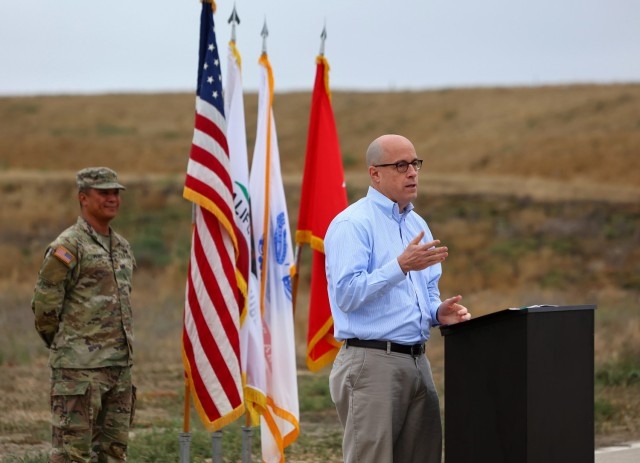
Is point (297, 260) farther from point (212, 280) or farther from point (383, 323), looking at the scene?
point (383, 323)

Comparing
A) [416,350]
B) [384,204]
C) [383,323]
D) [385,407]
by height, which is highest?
[384,204]

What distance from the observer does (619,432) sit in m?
10.6

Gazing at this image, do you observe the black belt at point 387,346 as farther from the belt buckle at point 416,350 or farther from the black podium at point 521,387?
the black podium at point 521,387

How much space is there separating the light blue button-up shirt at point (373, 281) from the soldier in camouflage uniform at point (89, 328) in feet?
5.87

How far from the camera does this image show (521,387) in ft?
16.1

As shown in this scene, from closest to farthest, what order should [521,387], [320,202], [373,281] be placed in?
[521,387] → [373,281] → [320,202]

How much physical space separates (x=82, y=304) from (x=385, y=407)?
2192 mm

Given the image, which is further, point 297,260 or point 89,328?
point 297,260

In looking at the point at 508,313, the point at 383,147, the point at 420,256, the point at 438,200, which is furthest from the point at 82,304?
the point at 438,200

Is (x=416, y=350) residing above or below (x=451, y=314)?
below

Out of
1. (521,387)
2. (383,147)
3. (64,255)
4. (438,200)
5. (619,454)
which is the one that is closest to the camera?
(521,387)

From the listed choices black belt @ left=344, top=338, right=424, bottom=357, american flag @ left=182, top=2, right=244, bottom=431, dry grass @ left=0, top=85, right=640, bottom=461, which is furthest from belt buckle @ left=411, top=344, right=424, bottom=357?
dry grass @ left=0, top=85, right=640, bottom=461

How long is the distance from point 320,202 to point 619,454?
314cm

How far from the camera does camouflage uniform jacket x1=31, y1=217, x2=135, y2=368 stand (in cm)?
652
